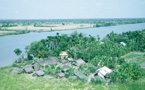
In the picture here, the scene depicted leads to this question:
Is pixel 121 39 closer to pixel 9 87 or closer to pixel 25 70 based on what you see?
pixel 25 70

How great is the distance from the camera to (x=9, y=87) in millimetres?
8414

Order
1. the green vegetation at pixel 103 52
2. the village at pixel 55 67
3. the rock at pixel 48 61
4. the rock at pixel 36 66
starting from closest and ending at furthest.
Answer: the green vegetation at pixel 103 52 → the village at pixel 55 67 → the rock at pixel 36 66 → the rock at pixel 48 61

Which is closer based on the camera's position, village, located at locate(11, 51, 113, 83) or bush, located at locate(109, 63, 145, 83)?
bush, located at locate(109, 63, 145, 83)

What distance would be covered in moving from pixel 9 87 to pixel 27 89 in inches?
47.2

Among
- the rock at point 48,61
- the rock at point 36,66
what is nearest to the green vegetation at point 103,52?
the rock at point 36,66

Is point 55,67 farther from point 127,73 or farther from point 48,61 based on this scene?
point 127,73

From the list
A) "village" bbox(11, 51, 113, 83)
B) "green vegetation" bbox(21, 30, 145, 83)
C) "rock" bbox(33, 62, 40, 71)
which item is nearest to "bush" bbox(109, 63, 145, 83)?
"green vegetation" bbox(21, 30, 145, 83)

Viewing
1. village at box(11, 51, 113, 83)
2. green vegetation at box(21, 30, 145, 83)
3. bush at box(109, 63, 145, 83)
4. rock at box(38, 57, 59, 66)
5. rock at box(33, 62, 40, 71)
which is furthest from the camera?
rock at box(38, 57, 59, 66)

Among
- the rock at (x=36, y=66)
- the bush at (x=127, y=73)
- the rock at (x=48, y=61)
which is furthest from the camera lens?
the rock at (x=48, y=61)

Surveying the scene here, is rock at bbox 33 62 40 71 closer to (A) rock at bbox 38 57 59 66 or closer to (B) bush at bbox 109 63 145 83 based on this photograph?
(A) rock at bbox 38 57 59 66

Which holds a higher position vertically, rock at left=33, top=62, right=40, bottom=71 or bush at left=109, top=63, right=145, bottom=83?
bush at left=109, top=63, right=145, bottom=83

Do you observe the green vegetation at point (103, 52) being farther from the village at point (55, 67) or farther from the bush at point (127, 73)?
the village at point (55, 67)

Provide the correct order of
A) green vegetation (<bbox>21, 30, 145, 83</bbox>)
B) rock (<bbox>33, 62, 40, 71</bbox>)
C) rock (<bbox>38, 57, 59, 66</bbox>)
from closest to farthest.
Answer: green vegetation (<bbox>21, 30, 145, 83</bbox>), rock (<bbox>33, 62, 40, 71</bbox>), rock (<bbox>38, 57, 59, 66</bbox>)

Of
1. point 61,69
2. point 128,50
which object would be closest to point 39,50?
point 61,69
